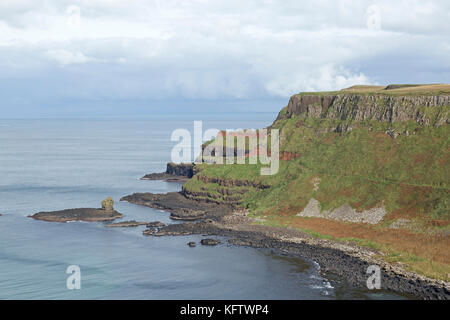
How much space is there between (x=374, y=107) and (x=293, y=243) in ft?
194

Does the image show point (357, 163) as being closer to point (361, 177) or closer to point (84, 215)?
point (361, 177)

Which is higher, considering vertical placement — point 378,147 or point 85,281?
point 378,147

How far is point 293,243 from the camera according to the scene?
114 m

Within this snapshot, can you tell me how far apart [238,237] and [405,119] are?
196ft

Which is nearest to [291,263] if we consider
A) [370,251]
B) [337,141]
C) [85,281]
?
[370,251]

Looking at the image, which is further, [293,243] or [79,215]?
[79,215]

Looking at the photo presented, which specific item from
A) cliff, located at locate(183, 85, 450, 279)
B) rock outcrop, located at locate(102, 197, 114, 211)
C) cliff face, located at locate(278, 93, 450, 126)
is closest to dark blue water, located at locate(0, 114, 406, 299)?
rock outcrop, located at locate(102, 197, 114, 211)

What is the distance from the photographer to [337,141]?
156 m

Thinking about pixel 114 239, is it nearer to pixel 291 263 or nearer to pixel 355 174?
pixel 291 263

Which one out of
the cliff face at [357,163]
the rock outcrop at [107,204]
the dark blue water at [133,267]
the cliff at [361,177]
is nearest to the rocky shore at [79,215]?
the rock outcrop at [107,204]

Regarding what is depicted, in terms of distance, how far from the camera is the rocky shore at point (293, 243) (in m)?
88.2

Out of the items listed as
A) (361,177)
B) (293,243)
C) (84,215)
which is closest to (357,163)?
(361,177)

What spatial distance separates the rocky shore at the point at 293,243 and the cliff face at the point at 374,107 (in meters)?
46.2

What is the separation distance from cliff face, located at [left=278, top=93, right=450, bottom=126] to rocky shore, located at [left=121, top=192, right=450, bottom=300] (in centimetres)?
4622
